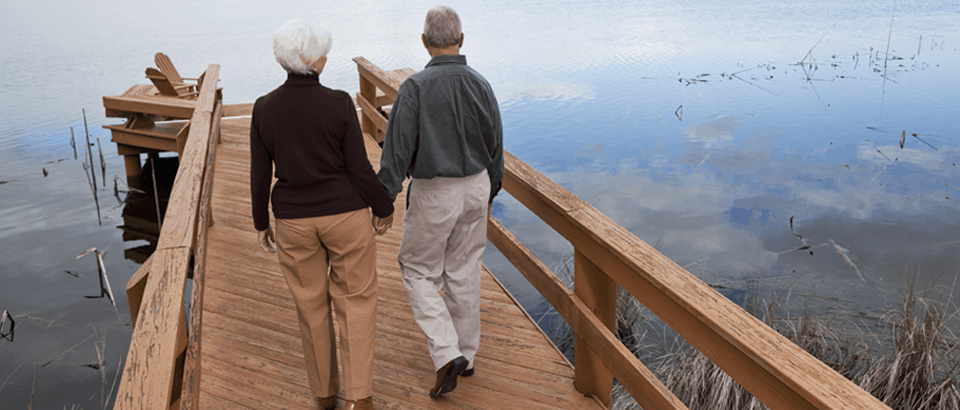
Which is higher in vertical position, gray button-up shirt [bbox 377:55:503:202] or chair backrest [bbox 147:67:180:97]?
gray button-up shirt [bbox 377:55:503:202]

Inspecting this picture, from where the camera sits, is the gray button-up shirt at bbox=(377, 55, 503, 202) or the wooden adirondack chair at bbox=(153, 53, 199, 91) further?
the wooden adirondack chair at bbox=(153, 53, 199, 91)

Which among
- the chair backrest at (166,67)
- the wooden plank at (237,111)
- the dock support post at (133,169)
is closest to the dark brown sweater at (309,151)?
the wooden plank at (237,111)

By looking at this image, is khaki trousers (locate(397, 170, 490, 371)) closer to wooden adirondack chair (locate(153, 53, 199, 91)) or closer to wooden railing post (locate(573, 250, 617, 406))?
wooden railing post (locate(573, 250, 617, 406))

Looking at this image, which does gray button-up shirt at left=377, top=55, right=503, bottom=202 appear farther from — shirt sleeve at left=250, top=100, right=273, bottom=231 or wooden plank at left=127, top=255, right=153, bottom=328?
wooden plank at left=127, top=255, right=153, bottom=328

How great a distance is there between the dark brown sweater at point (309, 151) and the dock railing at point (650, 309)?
29.8 inches

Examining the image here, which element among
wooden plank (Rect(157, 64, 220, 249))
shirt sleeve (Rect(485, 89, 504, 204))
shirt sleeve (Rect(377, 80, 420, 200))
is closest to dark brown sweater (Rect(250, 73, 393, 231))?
shirt sleeve (Rect(377, 80, 420, 200))

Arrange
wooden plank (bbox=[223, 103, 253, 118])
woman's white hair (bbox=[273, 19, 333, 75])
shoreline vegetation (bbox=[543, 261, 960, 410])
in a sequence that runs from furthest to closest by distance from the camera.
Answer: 1. wooden plank (bbox=[223, 103, 253, 118])
2. shoreline vegetation (bbox=[543, 261, 960, 410])
3. woman's white hair (bbox=[273, 19, 333, 75])

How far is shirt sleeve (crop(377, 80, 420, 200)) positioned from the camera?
89.7 inches

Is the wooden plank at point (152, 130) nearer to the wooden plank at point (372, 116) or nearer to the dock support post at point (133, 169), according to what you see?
the dock support post at point (133, 169)

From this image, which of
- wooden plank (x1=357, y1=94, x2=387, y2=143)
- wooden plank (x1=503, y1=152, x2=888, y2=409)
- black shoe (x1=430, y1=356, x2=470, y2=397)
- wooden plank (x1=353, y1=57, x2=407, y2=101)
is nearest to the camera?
wooden plank (x1=503, y1=152, x2=888, y2=409)

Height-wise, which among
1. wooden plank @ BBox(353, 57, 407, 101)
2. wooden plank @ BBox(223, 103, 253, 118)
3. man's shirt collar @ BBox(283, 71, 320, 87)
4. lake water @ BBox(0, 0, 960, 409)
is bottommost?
lake water @ BBox(0, 0, 960, 409)

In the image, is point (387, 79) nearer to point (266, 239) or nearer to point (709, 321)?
point (266, 239)

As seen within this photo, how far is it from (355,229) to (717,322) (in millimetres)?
1151

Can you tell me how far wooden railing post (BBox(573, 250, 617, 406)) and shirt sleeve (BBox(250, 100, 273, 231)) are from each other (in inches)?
43.7
